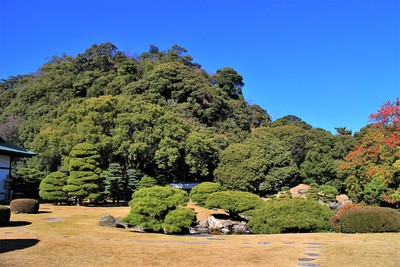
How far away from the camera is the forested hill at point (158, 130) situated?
103 feet

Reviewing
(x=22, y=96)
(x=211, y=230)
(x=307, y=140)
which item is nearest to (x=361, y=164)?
(x=211, y=230)

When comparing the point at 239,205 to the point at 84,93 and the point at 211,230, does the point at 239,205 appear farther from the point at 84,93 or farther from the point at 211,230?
the point at 84,93

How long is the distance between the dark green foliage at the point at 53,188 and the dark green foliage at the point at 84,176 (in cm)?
52

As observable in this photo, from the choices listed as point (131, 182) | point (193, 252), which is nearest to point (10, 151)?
point (131, 182)

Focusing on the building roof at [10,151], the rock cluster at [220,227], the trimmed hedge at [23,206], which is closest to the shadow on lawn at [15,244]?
the trimmed hedge at [23,206]

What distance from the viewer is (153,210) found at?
1497 cm

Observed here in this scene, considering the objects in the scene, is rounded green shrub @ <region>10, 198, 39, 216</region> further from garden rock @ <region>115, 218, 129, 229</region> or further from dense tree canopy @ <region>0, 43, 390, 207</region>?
dense tree canopy @ <region>0, 43, 390, 207</region>

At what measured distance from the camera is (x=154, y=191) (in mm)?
15438

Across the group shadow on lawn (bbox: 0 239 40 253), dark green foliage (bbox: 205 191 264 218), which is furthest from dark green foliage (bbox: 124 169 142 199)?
shadow on lawn (bbox: 0 239 40 253)

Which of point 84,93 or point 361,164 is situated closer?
point 361,164

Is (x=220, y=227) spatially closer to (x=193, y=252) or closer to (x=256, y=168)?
(x=193, y=252)

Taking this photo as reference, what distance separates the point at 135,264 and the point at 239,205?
13.4 meters

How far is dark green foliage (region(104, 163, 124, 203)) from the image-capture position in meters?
27.6

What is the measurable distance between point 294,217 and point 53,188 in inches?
632
